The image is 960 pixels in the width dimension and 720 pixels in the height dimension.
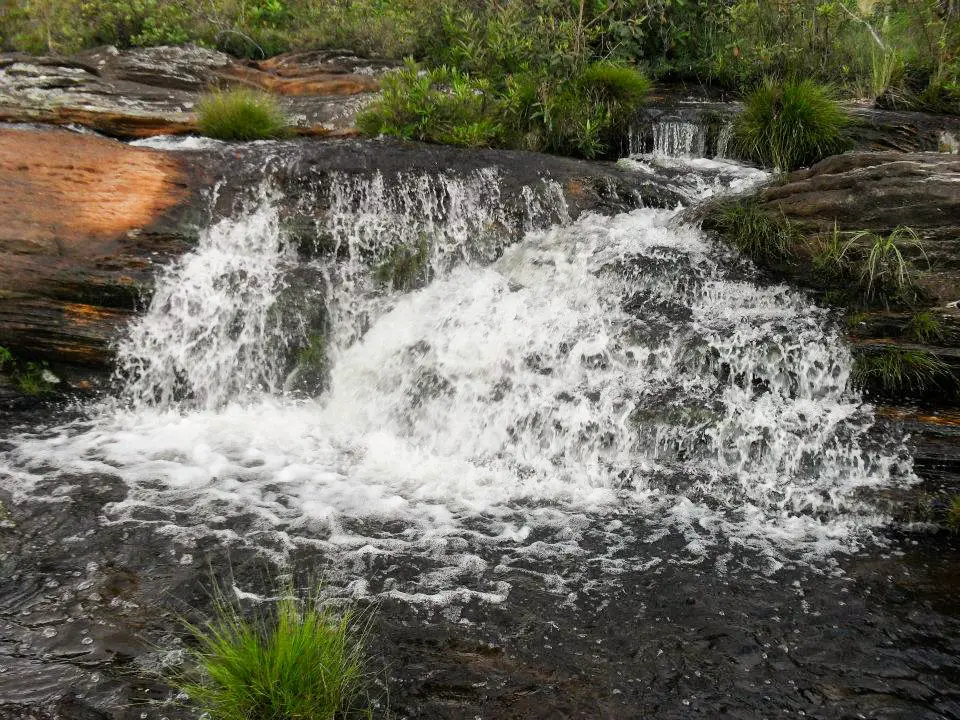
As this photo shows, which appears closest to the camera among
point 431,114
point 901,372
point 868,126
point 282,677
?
point 282,677

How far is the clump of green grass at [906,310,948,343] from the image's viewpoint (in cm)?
623

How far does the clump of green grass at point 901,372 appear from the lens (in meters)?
6.10

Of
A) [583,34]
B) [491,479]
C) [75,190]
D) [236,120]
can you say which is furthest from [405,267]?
[583,34]

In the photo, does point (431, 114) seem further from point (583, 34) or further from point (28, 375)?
point (28, 375)

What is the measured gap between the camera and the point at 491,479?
6.20 metres

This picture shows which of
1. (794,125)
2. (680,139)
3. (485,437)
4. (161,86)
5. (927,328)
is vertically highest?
(161,86)

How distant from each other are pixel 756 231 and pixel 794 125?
9.43ft

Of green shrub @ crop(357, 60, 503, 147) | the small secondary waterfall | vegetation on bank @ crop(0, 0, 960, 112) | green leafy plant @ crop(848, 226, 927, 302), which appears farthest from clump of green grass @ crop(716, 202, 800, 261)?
vegetation on bank @ crop(0, 0, 960, 112)

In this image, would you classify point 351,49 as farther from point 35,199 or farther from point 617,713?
point 617,713

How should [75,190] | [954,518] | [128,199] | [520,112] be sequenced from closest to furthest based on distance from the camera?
[954,518] → [75,190] → [128,199] → [520,112]

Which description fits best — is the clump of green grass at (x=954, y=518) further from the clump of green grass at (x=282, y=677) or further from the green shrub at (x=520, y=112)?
the green shrub at (x=520, y=112)

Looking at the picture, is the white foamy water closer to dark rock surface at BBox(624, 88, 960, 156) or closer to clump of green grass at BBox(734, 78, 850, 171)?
clump of green grass at BBox(734, 78, 850, 171)

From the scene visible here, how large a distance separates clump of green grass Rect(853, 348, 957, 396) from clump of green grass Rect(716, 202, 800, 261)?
5.37 feet

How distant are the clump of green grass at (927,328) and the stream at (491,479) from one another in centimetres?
59
